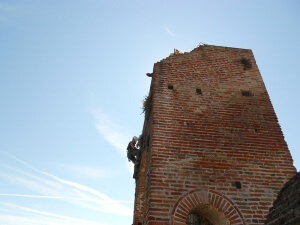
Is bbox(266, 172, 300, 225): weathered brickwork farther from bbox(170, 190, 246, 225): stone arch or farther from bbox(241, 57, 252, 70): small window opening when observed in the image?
bbox(241, 57, 252, 70): small window opening

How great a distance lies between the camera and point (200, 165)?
522cm

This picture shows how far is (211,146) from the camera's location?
5.54m

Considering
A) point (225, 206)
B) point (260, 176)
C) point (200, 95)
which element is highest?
point (200, 95)

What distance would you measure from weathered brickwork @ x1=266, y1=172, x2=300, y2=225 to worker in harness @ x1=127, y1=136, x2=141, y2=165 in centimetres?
521

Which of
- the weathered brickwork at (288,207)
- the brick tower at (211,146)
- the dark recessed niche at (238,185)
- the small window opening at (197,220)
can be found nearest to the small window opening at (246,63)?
the brick tower at (211,146)

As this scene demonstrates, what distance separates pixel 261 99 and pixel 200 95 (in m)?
1.62

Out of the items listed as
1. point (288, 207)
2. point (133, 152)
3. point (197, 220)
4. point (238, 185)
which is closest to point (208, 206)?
point (238, 185)

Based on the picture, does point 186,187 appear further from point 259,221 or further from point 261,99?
point 261,99

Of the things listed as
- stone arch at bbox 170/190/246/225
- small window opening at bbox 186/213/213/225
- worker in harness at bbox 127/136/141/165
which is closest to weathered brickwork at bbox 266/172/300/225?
stone arch at bbox 170/190/246/225

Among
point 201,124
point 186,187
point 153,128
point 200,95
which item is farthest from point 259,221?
point 200,95

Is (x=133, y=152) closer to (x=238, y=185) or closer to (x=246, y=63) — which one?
(x=238, y=185)

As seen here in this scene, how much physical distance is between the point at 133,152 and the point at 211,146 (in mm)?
3313

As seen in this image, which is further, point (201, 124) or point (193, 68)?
point (193, 68)

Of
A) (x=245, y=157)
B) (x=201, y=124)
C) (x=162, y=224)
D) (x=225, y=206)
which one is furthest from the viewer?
(x=201, y=124)
